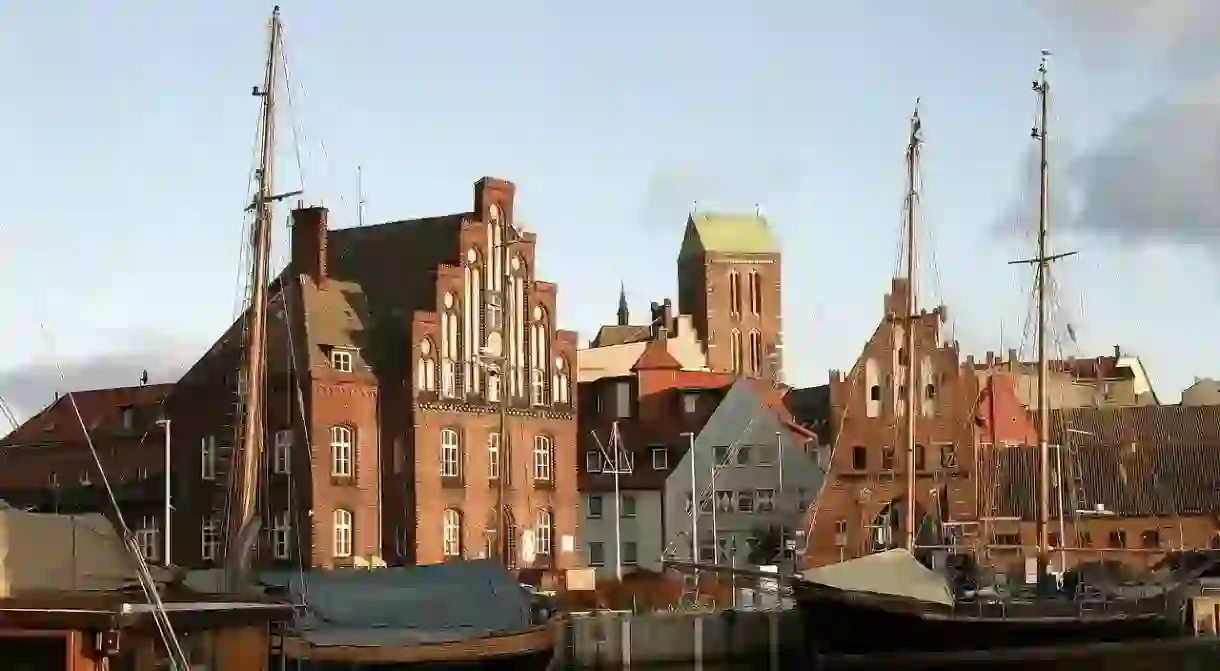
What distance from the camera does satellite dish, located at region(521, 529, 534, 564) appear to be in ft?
251

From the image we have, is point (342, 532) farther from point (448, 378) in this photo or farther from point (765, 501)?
point (765, 501)

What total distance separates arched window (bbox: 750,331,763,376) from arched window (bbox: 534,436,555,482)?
8687 cm

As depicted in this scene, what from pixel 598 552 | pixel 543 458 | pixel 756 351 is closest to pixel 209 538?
pixel 543 458

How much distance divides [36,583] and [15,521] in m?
0.92

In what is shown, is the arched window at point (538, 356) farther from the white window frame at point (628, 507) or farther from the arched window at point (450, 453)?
the white window frame at point (628, 507)

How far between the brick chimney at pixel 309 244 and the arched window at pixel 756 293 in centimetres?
9555

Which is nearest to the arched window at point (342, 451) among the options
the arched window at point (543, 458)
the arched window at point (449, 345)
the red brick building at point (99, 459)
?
the arched window at point (449, 345)

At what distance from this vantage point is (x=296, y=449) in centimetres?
6988

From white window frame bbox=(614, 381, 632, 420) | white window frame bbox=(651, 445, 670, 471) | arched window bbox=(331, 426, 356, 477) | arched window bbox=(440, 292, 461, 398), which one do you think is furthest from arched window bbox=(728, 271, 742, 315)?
arched window bbox=(331, 426, 356, 477)

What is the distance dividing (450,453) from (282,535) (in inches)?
311

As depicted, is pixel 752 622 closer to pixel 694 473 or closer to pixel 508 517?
pixel 508 517

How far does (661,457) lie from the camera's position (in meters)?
91.9

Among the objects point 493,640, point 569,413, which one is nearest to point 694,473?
point 569,413

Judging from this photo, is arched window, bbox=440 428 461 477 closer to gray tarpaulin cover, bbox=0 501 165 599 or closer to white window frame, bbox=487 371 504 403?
white window frame, bbox=487 371 504 403
